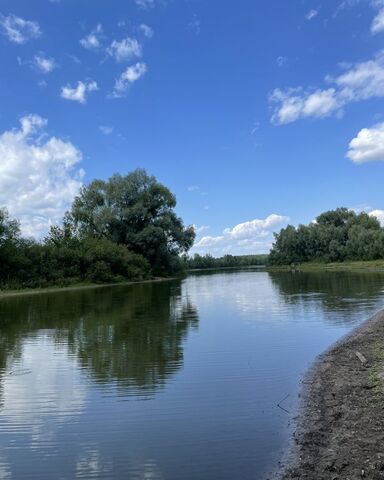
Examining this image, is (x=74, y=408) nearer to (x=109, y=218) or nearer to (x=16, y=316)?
(x=16, y=316)

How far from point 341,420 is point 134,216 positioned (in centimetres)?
7168

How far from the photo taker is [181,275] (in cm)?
9600

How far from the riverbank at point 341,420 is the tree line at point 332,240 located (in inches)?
3808

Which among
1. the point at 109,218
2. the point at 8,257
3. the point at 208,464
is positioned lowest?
the point at 208,464

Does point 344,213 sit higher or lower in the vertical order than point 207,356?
higher

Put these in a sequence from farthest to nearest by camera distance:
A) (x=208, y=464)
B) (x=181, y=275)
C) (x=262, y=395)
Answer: (x=181, y=275) < (x=262, y=395) < (x=208, y=464)

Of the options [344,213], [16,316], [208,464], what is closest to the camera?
[208,464]

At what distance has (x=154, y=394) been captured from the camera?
35.5 ft

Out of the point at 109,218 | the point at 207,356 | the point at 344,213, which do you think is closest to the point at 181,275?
the point at 109,218

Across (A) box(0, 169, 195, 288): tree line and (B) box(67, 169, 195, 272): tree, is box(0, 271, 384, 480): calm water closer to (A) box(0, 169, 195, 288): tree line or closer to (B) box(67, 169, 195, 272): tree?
(A) box(0, 169, 195, 288): tree line

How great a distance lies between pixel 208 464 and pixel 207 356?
25.5 feet

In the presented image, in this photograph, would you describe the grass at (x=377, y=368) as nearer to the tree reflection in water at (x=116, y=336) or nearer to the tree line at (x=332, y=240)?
the tree reflection in water at (x=116, y=336)

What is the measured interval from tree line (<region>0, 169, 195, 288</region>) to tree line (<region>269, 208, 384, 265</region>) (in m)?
44.6

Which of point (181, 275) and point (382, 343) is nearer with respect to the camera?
point (382, 343)
